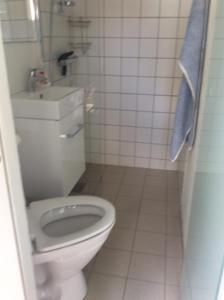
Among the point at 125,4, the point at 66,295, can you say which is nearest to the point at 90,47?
the point at 125,4

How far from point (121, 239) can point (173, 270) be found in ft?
1.26

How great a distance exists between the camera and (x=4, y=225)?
0.71 m

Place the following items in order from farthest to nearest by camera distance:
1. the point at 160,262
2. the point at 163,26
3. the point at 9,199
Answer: the point at 163,26 → the point at 160,262 → the point at 9,199

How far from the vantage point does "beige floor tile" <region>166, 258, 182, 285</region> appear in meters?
1.50

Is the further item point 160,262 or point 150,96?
point 150,96

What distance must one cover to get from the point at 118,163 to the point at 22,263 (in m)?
2.01

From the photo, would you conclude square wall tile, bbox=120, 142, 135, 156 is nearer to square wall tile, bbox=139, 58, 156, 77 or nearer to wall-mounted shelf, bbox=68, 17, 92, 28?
square wall tile, bbox=139, 58, 156, 77

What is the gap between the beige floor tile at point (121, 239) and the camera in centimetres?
173

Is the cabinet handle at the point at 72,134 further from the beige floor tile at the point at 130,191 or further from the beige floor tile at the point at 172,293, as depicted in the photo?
the beige floor tile at the point at 172,293

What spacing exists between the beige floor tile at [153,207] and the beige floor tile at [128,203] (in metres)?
0.05

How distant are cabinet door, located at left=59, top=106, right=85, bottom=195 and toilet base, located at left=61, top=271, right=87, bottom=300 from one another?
1.67 ft

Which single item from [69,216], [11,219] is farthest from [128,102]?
[11,219]

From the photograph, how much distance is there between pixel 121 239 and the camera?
1.79 metres

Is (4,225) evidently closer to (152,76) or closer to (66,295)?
(66,295)
